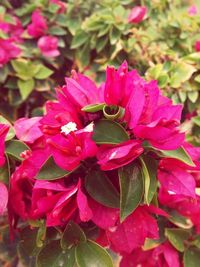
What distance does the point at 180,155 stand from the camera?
592 mm

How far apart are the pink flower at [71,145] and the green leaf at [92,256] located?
0.13 m

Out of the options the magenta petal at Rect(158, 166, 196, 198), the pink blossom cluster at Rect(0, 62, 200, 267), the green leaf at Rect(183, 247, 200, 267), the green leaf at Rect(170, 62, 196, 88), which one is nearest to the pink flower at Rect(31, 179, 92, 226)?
the pink blossom cluster at Rect(0, 62, 200, 267)

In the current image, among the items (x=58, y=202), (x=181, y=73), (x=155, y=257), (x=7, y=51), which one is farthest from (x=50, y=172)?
(x=7, y=51)

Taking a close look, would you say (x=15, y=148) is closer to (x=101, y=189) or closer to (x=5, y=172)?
(x=5, y=172)

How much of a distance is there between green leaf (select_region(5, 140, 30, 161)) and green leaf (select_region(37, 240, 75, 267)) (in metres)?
0.13

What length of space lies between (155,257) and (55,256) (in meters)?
0.19

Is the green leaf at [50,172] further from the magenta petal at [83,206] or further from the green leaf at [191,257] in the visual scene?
the green leaf at [191,257]

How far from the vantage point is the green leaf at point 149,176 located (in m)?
0.56

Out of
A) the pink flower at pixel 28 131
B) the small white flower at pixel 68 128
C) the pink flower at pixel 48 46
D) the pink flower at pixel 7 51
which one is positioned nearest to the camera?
the small white flower at pixel 68 128

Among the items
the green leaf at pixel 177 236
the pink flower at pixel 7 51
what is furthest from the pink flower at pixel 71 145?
the pink flower at pixel 7 51

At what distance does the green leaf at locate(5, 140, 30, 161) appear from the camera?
0.65 m

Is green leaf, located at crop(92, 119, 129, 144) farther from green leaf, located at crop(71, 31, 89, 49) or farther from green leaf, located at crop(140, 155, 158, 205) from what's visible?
green leaf, located at crop(71, 31, 89, 49)

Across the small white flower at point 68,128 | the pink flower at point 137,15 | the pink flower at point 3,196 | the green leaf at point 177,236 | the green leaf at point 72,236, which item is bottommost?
the green leaf at point 177,236

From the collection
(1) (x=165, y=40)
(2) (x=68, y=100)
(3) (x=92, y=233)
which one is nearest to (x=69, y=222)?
(3) (x=92, y=233)
